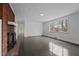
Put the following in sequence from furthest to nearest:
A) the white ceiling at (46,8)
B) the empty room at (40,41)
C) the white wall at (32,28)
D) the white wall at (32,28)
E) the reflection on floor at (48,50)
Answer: the white wall at (32,28)
the white wall at (32,28)
the white ceiling at (46,8)
the reflection on floor at (48,50)
the empty room at (40,41)

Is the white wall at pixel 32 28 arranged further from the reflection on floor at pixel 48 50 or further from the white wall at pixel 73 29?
the reflection on floor at pixel 48 50

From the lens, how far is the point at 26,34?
14359 millimetres

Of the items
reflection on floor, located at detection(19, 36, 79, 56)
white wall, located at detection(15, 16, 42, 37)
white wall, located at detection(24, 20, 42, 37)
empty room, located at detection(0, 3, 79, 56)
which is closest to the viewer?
empty room, located at detection(0, 3, 79, 56)

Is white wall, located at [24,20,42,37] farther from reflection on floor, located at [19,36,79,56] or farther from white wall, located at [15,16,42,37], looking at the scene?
reflection on floor, located at [19,36,79,56]

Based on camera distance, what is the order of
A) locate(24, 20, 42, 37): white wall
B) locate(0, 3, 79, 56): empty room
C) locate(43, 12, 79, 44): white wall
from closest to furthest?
1. locate(0, 3, 79, 56): empty room
2. locate(43, 12, 79, 44): white wall
3. locate(24, 20, 42, 37): white wall

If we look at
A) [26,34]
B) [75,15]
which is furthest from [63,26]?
[26,34]

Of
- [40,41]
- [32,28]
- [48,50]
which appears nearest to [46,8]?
[48,50]

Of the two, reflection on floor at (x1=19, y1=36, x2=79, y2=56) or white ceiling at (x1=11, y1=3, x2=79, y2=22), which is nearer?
reflection on floor at (x1=19, y1=36, x2=79, y2=56)

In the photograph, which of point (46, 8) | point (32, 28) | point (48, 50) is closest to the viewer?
point (48, 50)

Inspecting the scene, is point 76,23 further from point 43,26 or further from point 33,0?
point 43,26

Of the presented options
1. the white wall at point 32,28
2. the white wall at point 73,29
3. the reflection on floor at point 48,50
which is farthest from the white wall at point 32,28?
the reflection on floor at point 48,50

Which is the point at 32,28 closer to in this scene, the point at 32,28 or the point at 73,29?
the point at 32,28

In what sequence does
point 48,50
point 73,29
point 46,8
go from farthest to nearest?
1. point 73,29
2. point 46,8
3. point 48,50

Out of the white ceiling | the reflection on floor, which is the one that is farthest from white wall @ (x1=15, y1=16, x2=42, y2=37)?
the reflection on floor
